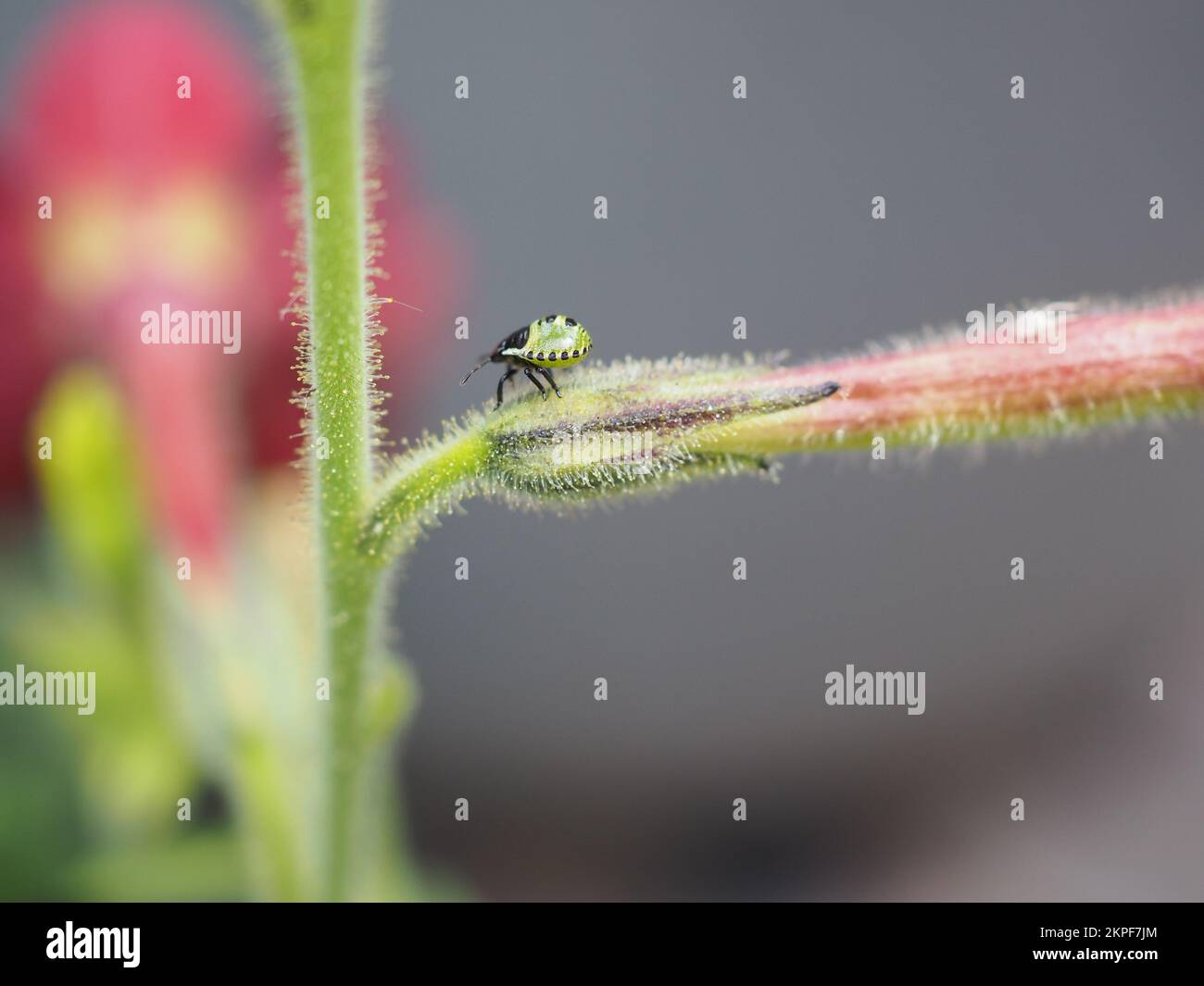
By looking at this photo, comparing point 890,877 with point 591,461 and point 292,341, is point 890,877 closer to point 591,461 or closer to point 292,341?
point 292,341

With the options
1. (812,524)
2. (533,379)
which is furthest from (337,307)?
(812,524)

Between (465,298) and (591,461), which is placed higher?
(465,298)

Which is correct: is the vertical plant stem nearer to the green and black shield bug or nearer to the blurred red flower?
the green and black shield bug

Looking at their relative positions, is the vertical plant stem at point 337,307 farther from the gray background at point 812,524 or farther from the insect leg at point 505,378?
the gray background at point 812,524

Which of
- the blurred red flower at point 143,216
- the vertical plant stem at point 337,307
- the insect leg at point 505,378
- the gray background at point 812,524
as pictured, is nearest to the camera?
the vertical plant stem at point 337,307

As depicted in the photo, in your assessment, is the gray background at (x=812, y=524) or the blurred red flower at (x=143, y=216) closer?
the blurred red flower at (x=143, y=216)

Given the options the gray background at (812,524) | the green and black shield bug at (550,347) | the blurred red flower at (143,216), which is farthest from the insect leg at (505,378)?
the gray background at (812,524)
